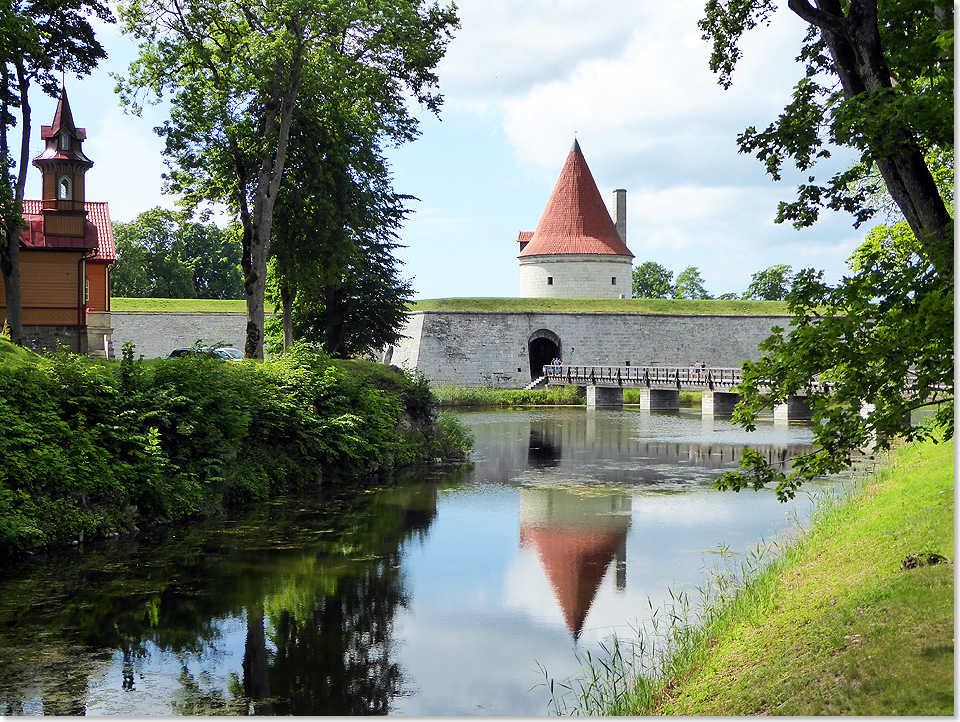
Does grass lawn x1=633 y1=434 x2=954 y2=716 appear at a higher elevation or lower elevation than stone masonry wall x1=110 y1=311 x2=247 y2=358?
lower

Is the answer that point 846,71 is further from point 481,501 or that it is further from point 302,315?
point 302,315

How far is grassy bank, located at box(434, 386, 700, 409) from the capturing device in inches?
1319

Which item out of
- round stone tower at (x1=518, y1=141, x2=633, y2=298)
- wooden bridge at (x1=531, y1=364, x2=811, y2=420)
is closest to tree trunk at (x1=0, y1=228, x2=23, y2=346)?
wooden bridge at (x1=531, y1=364, x2=811, y2=420)

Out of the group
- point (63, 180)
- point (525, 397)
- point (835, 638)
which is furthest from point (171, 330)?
point (835, 638)

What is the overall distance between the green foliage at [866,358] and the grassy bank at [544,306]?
111ft

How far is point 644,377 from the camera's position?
110 feet

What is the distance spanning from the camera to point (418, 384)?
1723cm

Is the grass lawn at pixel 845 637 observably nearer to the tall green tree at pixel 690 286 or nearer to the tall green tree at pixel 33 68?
the tall green tree at pixel 33 68

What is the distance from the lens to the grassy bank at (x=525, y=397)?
33.5 meters

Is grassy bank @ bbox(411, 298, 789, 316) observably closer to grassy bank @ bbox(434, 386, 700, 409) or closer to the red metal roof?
grassy bank @ bbox(434, 386, 700, 409)

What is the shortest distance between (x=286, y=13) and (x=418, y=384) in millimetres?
6910

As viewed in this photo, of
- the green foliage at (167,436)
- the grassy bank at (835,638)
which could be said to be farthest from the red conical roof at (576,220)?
the grassy bank at (835,638)

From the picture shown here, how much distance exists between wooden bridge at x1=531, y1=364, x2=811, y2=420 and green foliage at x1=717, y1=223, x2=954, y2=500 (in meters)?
22.5

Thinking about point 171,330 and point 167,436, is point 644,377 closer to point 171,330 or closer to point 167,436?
point 171,330
